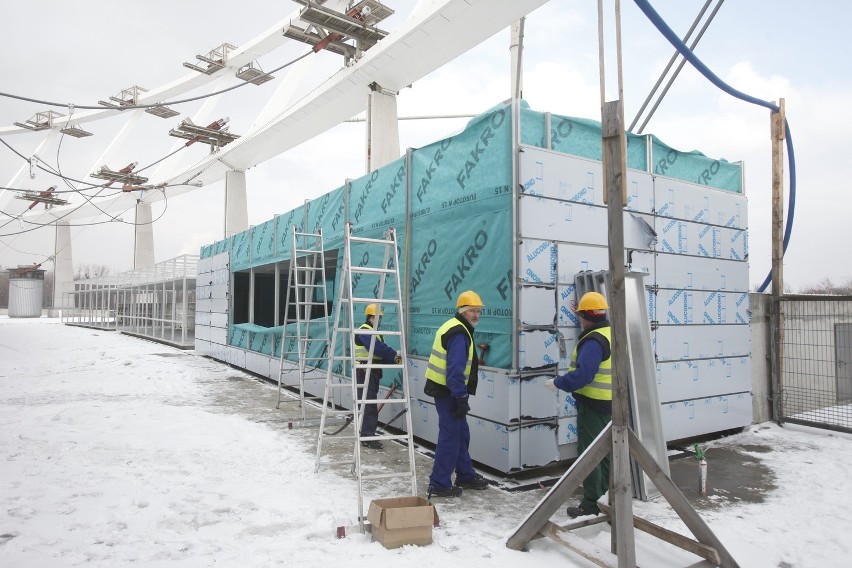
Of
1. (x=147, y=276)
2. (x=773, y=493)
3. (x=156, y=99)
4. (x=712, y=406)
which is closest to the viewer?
(x=773, y=493)

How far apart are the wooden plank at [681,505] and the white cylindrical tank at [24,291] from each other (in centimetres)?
4961

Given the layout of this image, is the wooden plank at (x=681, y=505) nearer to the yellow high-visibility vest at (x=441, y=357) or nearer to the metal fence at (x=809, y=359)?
the yellow high-visibility vest at (x=441, y=357)

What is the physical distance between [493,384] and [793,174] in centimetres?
665

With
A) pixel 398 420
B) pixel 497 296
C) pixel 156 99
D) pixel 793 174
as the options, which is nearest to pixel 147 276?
pixel 156 99

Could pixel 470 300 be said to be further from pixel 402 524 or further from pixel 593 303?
pixel 402 524

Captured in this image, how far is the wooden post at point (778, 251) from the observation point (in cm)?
815

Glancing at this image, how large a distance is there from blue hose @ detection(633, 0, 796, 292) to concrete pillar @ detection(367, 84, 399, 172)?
27.2 ft

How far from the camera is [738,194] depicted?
25.9ft

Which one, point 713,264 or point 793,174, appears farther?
point 793,174

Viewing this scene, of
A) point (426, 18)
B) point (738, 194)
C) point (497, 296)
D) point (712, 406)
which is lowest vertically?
point (712, 406)

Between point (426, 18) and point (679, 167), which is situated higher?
point (426, 18)

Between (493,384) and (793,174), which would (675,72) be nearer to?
(793,174)

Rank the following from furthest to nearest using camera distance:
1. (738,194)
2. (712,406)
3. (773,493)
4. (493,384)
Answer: (738,194)
(712,406)
(493,384)
(773,493)

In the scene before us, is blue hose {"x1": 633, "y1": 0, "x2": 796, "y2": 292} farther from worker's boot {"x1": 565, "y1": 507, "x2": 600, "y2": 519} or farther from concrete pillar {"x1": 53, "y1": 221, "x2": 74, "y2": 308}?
concrete pillar {"x1": 53, "y1": 221, "x2": 74, "y2": 308}
